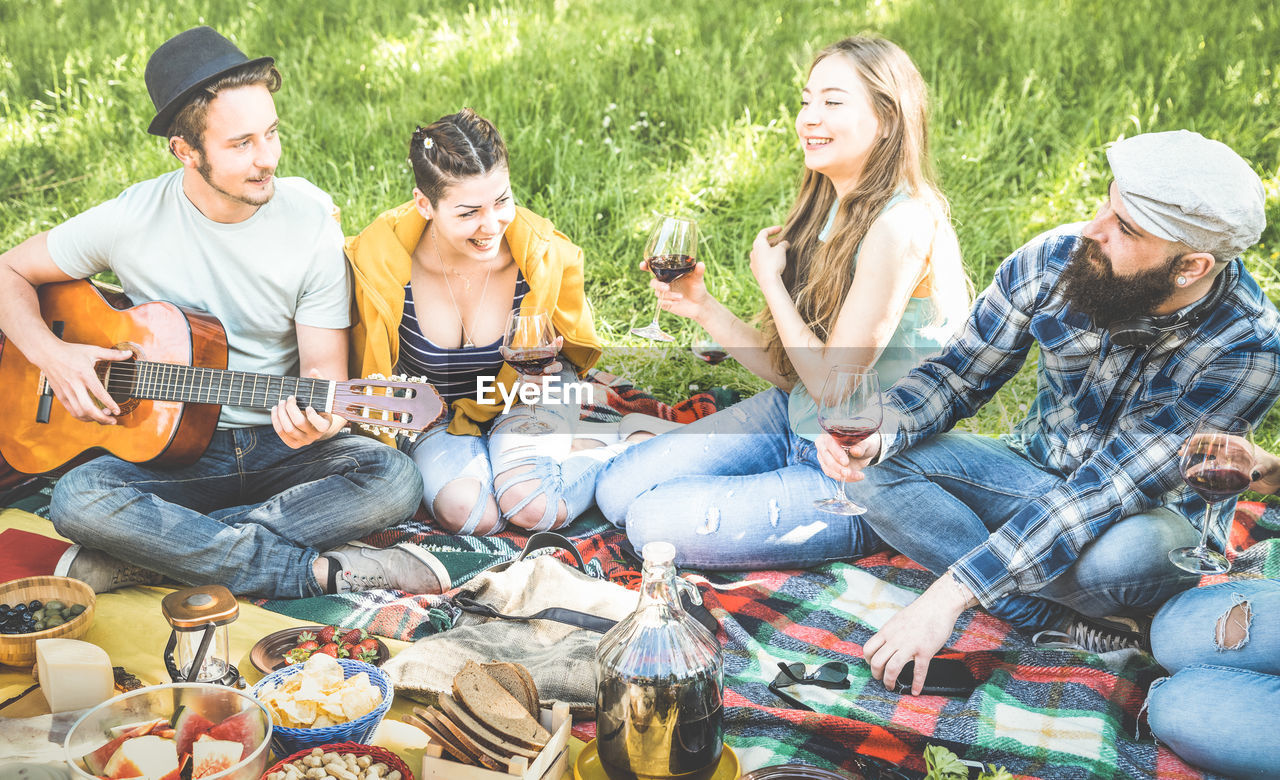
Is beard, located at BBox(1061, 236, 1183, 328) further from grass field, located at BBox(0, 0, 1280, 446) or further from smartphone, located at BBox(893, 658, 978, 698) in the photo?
grass field, located at BBox(0, 0, 1280, 446)

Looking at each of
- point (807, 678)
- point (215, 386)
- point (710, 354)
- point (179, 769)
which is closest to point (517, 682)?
point (179, 769)

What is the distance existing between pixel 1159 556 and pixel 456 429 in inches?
73.5

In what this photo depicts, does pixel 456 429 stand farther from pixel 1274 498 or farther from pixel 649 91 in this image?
pixel 649 91

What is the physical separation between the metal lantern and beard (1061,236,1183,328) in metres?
1.83

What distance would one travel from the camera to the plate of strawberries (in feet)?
7.18

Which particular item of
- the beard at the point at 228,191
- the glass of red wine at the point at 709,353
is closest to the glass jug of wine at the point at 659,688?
the beard at the point at 228,191

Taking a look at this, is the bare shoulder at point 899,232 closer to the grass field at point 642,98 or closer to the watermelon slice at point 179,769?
the grass field at point 642,98

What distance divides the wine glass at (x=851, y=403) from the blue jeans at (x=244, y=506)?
1.26 metres

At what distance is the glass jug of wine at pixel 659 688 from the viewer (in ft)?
5.64

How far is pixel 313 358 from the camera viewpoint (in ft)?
9.39

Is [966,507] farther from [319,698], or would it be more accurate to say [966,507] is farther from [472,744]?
[319,698]

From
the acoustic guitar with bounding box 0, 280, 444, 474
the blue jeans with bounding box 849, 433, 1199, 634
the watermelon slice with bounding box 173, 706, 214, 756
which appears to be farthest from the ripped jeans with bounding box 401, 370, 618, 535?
the watermelon slice with bounding box 173, 706, 214, 756

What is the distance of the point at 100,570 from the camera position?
2615 mm

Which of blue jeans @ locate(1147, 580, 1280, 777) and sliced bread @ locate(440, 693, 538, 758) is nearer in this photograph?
sliced bread @ locate(440, 693, 538, 758)
